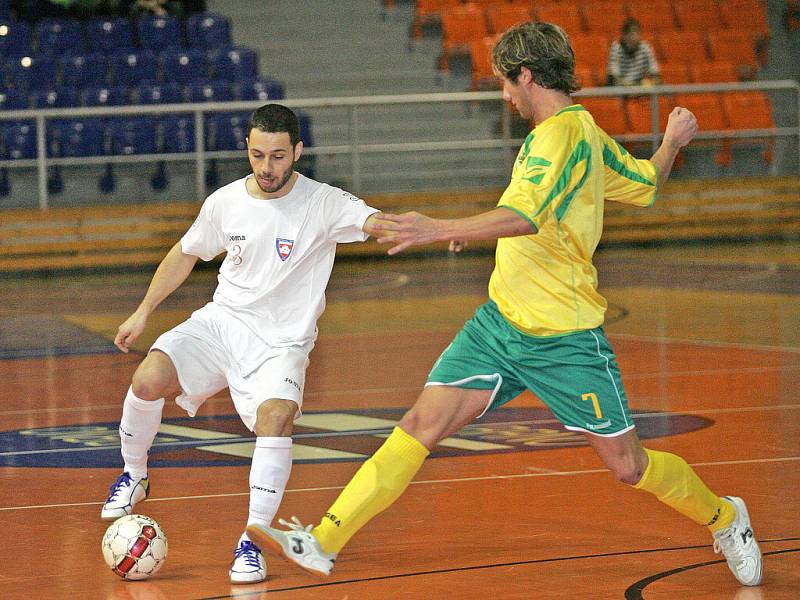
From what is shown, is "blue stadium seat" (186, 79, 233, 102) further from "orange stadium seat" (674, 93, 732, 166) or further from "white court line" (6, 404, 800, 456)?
"white court line" (6, 404, 800, 456)

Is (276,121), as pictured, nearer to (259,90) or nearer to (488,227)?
(488,227)

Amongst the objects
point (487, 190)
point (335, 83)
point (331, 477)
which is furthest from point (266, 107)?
point (335, 83)

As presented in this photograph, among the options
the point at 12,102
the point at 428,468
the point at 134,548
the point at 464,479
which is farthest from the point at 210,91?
the point at 134,548

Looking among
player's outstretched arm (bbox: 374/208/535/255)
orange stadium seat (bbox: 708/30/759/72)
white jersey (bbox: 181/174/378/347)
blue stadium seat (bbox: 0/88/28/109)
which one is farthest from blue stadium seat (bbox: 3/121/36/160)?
player's outstretched arm (bbox: 374/208/535/255)

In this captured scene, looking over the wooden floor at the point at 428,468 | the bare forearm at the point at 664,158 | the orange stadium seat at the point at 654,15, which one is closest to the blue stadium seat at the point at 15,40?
the wooden floor at the point at 428,468

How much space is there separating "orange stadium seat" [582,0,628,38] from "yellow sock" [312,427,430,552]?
18.3 m

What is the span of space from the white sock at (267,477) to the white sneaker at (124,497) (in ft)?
3.21

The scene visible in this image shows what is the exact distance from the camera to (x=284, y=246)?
605 centimetres

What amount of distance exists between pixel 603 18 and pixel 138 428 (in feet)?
58.7

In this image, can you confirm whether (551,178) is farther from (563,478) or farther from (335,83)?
(335,83)

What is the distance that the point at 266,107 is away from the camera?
5918 millimetres

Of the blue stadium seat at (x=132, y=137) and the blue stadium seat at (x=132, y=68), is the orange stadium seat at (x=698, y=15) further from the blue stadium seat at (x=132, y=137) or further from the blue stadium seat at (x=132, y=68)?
the blue stadium seat at (x=132, y=137)

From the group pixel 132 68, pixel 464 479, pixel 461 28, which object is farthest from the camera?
pixel 461 28

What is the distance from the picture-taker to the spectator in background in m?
20.4
